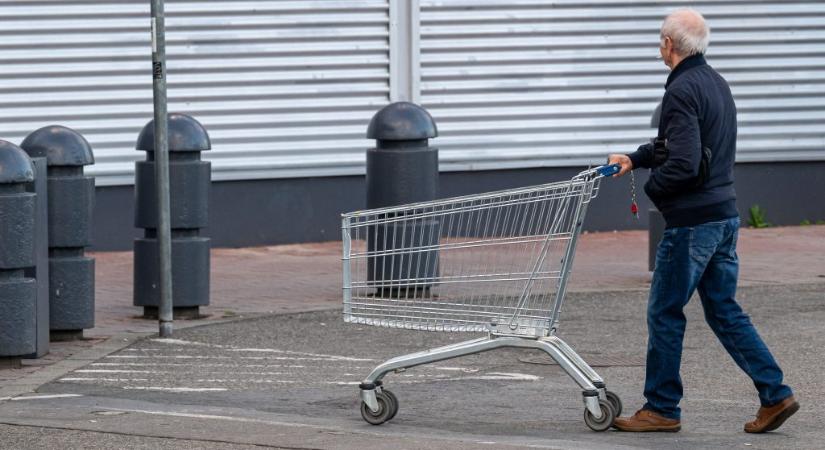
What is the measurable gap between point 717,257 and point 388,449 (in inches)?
66.9

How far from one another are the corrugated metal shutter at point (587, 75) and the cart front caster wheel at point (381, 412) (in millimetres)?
8594

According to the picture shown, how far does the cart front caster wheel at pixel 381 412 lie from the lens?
23.9ft

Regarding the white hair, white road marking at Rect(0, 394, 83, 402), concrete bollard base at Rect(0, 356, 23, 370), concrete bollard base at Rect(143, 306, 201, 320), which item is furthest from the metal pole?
the white hair

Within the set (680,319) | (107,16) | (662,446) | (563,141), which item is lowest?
(662,446)

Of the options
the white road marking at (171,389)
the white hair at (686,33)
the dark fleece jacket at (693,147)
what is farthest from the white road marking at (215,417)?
the white hair at (686,33)

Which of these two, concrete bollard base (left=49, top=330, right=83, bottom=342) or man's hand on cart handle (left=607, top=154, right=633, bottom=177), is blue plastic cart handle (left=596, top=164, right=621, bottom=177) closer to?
man's hand on cart handle (left=607, top=154, right=633, bottom=177)

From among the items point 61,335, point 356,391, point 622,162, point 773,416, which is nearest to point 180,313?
point 61,335

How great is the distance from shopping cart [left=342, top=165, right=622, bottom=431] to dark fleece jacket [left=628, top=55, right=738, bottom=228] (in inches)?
10.1

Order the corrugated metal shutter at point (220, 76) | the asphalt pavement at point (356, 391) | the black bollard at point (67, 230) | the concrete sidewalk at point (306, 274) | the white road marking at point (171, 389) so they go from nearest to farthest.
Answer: the asphalt pavement at point (356, 391) → the white road marking at point (171, 389) → the black bollard at point (67, 230) → the concrete sidewalk at point (306, 274) → the corrugated metal shutter at point (220, 76)

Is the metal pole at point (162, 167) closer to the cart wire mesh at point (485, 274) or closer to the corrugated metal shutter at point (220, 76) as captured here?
the cart wire mesh at point (485, 274)

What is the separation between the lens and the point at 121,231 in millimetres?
14672

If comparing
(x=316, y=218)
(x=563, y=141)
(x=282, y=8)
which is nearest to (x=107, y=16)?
(x=282, y=8)

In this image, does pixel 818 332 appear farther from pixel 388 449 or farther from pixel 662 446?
pixel 388 449

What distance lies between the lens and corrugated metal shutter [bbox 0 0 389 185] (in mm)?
14375
